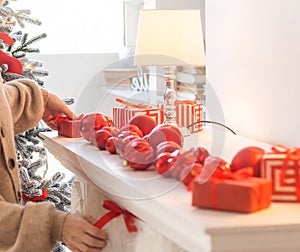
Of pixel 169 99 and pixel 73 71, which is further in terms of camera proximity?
pixel 73 71

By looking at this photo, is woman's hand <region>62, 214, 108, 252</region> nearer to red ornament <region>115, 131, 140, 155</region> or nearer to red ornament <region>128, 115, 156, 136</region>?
red ornament <region>115, 131, 140, 155</region>

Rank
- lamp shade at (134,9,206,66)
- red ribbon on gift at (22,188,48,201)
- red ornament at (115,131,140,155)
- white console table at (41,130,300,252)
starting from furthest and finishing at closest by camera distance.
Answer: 1. red ribbon on gift at (22,188,48,201)
2. lamp shade at (134,9,206,66)
3. red ornament at (115,131,140,155)
4. white console table at (41,130,300,252)

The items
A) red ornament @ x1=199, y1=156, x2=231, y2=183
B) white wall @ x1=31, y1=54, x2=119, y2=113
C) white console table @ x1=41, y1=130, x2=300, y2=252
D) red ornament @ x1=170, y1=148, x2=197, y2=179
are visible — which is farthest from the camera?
white wall @ x1=31, y1=54, x2=119, y2=113

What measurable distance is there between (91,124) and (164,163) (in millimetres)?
437

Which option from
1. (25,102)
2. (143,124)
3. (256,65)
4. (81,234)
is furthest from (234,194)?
(256,65)

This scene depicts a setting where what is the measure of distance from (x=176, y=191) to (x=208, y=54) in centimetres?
125

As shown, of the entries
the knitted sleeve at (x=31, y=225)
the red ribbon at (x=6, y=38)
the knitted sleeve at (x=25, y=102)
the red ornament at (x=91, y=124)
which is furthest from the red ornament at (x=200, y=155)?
the red ribbon at (x=6, y=38)

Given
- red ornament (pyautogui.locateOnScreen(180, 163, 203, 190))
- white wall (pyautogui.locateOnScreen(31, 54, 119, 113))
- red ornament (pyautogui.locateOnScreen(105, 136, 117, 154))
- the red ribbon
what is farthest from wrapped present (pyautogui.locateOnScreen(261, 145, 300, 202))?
white wall (pyautogui.locateOnScreen(31, 54, 119, 113))

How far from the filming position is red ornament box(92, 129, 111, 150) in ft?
4.49

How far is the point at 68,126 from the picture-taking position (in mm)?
1586

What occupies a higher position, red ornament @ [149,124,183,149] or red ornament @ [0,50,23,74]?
red ornament @ [0,50,23,74]

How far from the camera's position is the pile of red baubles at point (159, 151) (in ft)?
3.14

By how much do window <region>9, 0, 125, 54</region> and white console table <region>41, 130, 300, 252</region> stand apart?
2.50 meters

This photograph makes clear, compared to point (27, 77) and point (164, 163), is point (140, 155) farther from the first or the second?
point (27, 77)
